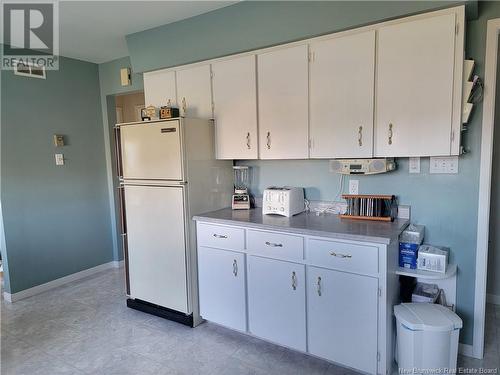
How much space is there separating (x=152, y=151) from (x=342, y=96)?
1.55 m

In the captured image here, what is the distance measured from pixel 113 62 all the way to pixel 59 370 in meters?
3.21

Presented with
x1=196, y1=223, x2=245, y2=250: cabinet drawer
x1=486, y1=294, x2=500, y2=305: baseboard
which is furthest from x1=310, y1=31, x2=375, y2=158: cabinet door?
x1=486, y1=294, x2=500, y2=305: baseboard

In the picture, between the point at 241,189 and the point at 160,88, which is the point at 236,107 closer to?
the point at 241,189

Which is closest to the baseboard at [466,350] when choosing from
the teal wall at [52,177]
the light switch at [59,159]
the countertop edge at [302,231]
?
the countertop edge at [302,231]

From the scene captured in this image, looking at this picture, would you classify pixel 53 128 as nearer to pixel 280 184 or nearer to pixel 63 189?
pixel 63 189

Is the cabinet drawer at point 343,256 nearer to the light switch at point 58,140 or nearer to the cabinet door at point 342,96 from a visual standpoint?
the cabinet door at point 342,96

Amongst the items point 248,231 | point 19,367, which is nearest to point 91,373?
point 19,367

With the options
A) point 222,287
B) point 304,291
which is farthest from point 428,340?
point 222,287

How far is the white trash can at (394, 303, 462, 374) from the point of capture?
72.1 inches

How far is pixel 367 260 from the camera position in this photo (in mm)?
1947

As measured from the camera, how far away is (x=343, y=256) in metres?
2.03

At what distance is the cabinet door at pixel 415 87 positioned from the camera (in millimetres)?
1939

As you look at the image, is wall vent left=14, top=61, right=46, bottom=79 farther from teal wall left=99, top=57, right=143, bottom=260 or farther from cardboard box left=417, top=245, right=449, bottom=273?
cardboard box left=417, top=245, right=449, bottom=273

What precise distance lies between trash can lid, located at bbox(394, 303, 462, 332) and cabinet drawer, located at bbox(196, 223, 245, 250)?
1120 mm
